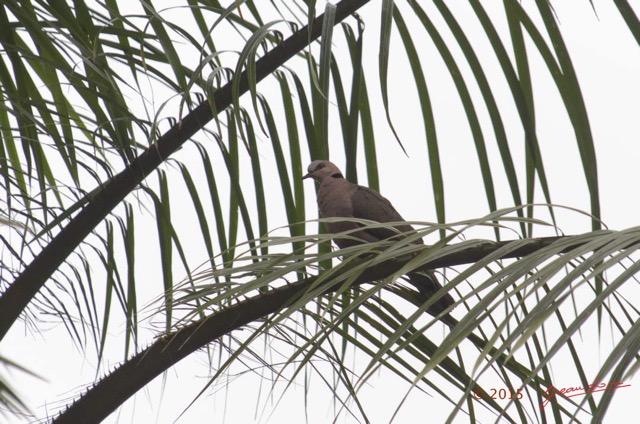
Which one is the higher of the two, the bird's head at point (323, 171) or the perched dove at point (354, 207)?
the bird's head at point (323, 171)

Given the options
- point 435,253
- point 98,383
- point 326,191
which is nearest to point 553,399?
point 435,253

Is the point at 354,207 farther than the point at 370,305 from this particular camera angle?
Yes

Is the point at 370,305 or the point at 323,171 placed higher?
the point at 323,171

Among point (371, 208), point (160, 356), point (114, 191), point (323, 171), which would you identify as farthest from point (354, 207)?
point (160, 356)

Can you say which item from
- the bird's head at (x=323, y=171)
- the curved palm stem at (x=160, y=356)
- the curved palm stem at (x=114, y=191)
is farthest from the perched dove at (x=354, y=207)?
the curved palm stem at (x=160, y=356)

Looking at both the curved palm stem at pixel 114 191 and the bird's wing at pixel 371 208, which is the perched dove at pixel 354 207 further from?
the curved palm stem at pixel 114 191

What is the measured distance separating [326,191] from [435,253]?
1.99 meters

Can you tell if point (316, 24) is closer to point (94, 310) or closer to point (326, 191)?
point (94, 310)

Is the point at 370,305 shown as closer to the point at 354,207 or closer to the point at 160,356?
the point at 160,356

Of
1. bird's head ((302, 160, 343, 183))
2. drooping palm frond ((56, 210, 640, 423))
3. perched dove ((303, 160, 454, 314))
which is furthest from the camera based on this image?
bird's head ((302, 160, 343, 183))

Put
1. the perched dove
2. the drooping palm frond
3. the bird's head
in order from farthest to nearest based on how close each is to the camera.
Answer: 1. the bird's head
2. the perched dove
3. the drooping palm frond

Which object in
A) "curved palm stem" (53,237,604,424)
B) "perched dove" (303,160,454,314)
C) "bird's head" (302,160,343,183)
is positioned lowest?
"curved palm stem" (53,237,604,424)

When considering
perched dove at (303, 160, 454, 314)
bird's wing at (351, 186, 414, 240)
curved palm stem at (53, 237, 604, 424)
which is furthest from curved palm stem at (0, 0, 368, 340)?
bird's wing at (351, 186, 414, 240)

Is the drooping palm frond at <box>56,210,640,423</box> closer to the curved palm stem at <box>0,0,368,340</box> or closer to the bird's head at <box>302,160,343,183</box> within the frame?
the curved palm stem at <box>0,0,368,340</box>
